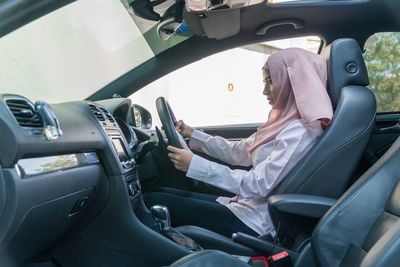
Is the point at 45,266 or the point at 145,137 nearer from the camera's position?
the point at 45,266

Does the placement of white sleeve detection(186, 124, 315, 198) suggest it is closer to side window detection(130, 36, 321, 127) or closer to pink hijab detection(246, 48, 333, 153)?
pink hijab detection(246, 48, 333, 153)

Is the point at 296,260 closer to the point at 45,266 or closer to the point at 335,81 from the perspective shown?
the point at 335,81

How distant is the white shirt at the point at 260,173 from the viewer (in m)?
1.66

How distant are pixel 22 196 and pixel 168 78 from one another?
5.39 feet

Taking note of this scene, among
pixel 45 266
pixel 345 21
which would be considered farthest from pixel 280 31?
pixel 45 266

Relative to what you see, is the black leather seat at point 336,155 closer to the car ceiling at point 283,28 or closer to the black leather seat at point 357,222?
the black leather seat at point 357,222

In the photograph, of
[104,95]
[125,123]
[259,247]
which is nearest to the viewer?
[259,247]

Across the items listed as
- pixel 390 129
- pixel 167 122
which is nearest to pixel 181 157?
pixel 167 122

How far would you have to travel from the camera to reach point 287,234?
161cm

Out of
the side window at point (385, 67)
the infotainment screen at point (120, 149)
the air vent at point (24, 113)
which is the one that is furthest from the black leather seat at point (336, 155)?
the air vent at point (24, 113)

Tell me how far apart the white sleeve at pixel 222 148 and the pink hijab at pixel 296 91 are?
293 millimetres

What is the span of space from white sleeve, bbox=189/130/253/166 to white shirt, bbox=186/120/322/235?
0.29 meters

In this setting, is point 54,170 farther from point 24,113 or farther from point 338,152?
point 338,152

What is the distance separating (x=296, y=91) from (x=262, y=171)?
0.33 m
